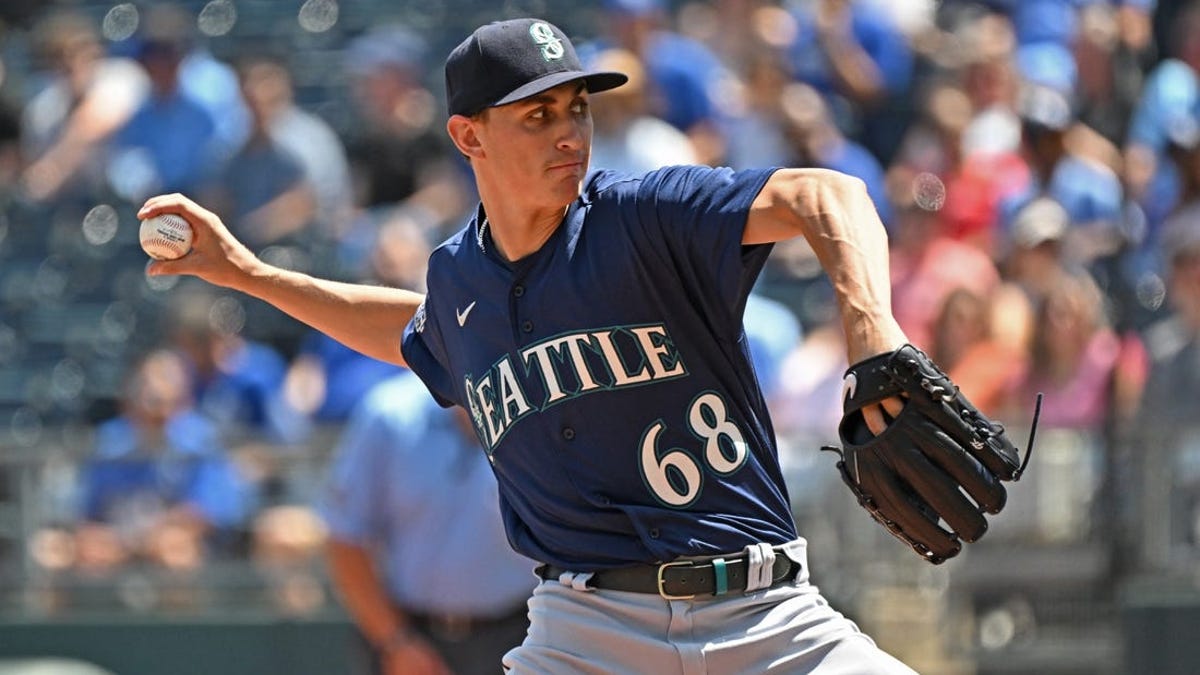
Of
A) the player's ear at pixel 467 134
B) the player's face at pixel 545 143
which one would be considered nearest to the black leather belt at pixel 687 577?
the player's face at pixel 545 143

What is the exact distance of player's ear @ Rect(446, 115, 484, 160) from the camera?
3877 millimetres

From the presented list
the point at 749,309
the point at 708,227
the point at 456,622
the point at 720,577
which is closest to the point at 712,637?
the point at 720,577

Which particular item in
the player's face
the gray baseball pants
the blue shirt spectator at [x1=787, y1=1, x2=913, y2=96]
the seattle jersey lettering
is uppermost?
the blue shirt spectator at [x1=787, y1=1, x2=913, y2=96]

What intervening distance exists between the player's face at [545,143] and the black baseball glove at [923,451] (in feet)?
2.65

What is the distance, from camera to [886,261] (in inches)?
127

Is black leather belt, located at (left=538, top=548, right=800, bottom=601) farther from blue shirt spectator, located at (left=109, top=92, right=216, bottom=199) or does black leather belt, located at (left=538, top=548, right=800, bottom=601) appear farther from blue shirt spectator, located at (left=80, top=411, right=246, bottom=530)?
blue shirt spectator, located at (left=109, top=92, right=216, bottom=199)

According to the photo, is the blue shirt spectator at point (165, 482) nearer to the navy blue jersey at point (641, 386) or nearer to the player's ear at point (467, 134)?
the player's ear at point (467, 134)

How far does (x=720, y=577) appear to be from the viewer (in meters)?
3.60

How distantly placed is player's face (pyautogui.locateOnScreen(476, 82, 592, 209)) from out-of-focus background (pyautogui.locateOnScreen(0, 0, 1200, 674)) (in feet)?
11.1

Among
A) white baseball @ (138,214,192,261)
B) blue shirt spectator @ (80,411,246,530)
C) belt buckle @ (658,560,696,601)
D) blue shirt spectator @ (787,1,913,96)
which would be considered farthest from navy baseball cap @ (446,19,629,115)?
blue shirt spectator @ (787,1,913,96)

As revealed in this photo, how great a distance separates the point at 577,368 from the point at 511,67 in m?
0.60

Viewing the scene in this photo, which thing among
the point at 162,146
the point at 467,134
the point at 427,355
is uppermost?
the point at 162,146

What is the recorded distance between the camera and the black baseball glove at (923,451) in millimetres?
3137

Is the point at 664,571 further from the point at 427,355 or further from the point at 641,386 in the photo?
the point at 427,355
